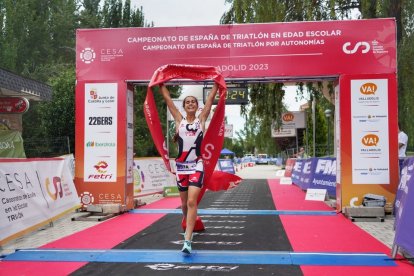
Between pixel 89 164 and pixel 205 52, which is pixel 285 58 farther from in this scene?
pixel 89 164

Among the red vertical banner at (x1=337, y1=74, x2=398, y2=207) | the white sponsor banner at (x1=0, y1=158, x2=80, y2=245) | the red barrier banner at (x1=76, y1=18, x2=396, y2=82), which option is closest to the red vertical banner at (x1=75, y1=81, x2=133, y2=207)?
the red barrier banner at (x1=76, y1=18, x2=396, y2=82)

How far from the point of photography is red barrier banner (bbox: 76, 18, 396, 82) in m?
9.96

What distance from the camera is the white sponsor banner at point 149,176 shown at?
15.1 m

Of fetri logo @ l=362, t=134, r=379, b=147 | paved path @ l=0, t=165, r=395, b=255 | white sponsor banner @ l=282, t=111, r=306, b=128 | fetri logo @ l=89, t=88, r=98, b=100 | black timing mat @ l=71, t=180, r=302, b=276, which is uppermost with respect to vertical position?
white sponsor banner @ l=282, t=111, r=306, b=128

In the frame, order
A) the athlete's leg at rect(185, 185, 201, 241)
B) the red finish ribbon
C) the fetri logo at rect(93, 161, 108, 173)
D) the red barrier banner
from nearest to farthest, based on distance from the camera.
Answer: the athlete's leg at rect(185, 185, 201, 241) → the red finish ribbon → the red barrier banner → the fetri logo at rect(93, 161, 108, 173)

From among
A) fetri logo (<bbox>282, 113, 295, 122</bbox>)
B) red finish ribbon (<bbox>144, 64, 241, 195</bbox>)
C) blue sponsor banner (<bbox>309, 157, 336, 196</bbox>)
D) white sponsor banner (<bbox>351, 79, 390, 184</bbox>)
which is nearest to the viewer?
red finish ribbon (<bbox>144, 64, 241, 195</bbox>)

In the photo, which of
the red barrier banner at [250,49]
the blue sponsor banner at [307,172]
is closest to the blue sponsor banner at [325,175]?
the blue sponsor banner at [307,172]

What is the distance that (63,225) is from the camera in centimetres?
896

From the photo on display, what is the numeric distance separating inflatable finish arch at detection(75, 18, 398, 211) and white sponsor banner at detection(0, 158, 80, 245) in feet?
3.28

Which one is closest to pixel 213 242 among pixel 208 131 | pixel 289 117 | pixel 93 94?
pixel 208 131

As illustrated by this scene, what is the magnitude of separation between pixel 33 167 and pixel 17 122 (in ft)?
40.6

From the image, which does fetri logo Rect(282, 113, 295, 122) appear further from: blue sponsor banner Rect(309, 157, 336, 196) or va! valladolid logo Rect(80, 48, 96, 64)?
va! valladolid logo Rect(80, 48, 96, 64)

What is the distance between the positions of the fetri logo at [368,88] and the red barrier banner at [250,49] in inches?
11.5

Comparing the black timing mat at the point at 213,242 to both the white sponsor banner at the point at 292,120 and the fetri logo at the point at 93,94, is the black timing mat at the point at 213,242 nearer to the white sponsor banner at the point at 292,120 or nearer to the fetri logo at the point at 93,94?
the fetri logo at the point at 93,94
